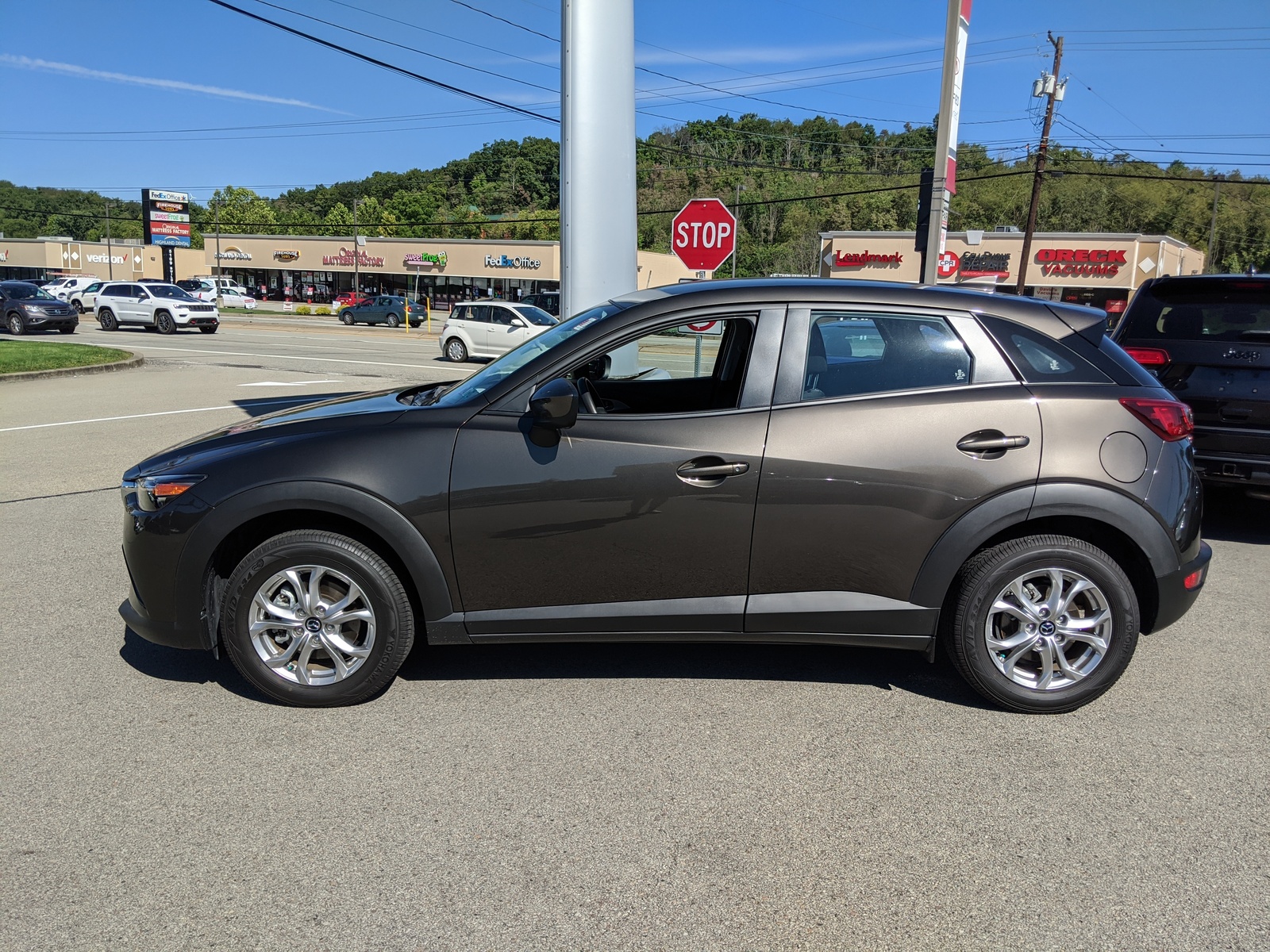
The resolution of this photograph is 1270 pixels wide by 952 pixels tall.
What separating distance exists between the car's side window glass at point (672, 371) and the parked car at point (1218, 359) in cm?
322

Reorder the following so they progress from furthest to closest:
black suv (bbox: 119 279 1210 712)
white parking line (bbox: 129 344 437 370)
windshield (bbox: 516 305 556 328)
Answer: windshield (bbox: 516 305 556 328) < white parking line (bbox: 129 344 437 370) < black suv (bbox: 119 279 1210 712)

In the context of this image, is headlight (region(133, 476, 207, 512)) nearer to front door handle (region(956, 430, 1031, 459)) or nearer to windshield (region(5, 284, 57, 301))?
front door handle (region(956, 430, 1031, 459))

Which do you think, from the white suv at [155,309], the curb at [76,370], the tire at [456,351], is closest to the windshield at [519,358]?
the curb at [76,370]

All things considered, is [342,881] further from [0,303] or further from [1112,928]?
[0,303]

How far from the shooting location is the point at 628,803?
10.4 feet

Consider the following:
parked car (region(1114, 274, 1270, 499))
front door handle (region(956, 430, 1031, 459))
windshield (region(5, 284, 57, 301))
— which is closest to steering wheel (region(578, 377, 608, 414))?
front door handle (region(956, 430, 1031, 459))

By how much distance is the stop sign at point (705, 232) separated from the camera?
11383 millimetres

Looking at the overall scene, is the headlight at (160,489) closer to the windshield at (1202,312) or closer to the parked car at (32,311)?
the windshield at (1202,312)

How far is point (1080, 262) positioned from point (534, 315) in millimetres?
36486

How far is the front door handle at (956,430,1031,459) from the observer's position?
371cm

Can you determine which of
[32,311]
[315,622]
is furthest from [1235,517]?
[32,311]

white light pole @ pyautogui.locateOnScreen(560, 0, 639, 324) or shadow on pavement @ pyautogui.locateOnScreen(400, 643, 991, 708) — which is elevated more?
white light pole @ pyautogui.locateOnScreen(560, 0, 639, 324)

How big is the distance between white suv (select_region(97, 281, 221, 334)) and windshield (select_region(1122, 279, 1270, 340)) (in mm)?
31964

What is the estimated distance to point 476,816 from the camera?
306 cm
